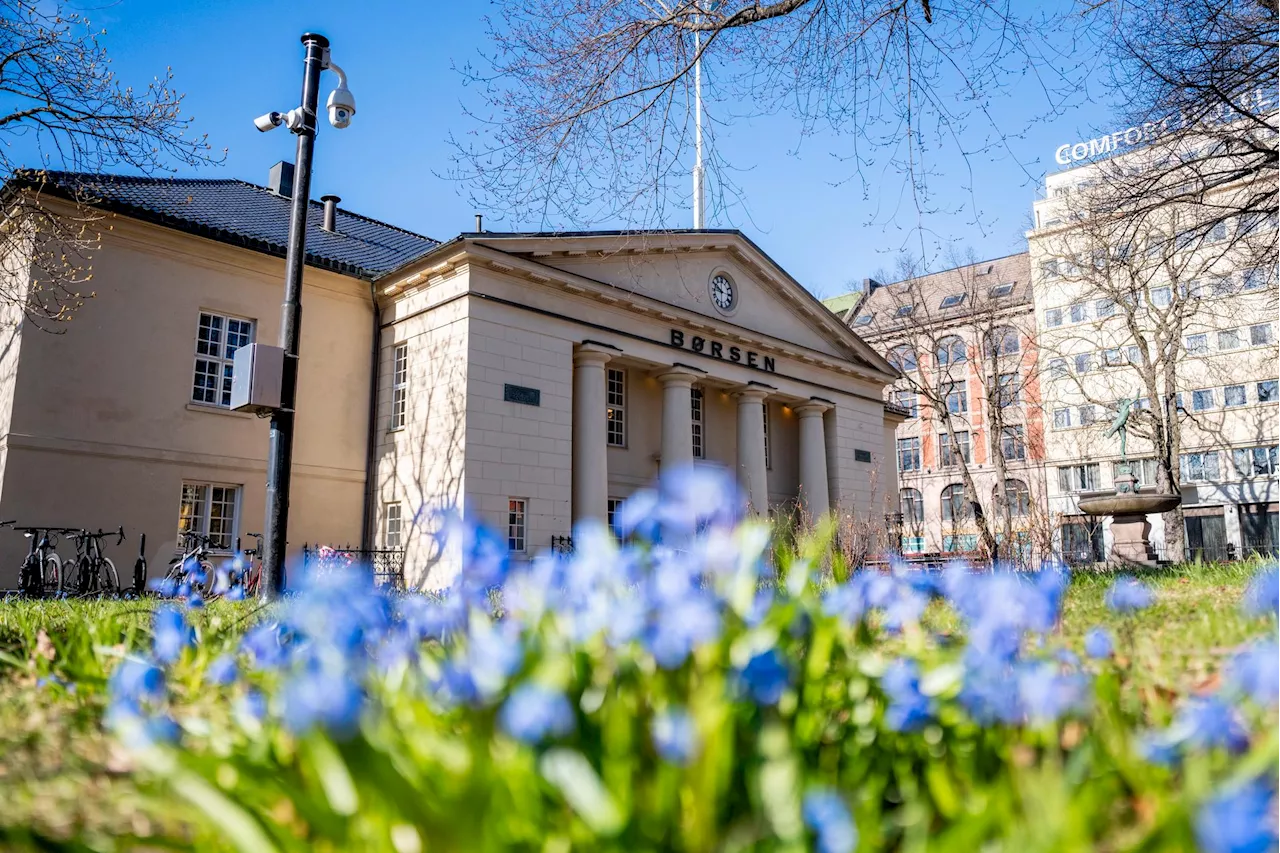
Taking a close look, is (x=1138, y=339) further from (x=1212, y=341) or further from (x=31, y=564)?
(x=31, y=564)

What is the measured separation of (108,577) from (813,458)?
2070cm

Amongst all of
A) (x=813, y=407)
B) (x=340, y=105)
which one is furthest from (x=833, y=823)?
(x=813, y=407)

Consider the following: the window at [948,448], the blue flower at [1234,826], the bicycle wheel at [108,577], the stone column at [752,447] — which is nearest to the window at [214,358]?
the bicycle wheel at [108,577]

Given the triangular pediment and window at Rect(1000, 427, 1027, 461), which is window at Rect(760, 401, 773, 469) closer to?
the triangular pediment

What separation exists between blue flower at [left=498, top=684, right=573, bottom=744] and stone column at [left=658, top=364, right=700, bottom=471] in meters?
22.8

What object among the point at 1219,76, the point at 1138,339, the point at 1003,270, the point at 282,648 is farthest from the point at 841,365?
the point at 1003,270

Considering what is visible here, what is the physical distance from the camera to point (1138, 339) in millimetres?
31906

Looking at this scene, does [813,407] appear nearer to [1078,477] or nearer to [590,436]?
[590,436]

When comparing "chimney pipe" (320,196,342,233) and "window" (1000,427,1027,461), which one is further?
"window" (1000,427,1027,461)

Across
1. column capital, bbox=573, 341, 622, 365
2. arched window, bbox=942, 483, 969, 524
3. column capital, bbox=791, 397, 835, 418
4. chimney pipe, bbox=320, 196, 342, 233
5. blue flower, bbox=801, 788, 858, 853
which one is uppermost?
chimney pipe, bbox=320, 196, 342, 233

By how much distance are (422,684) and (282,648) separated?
110 cm

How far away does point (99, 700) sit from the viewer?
128 inches

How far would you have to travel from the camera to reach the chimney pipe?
82.0ft

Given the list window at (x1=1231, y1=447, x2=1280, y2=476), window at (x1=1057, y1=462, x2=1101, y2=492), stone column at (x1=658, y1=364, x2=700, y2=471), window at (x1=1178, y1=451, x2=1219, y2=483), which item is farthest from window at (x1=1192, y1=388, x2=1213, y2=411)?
stone column at (x1=658, y1=364, x2=700, y2=471)
